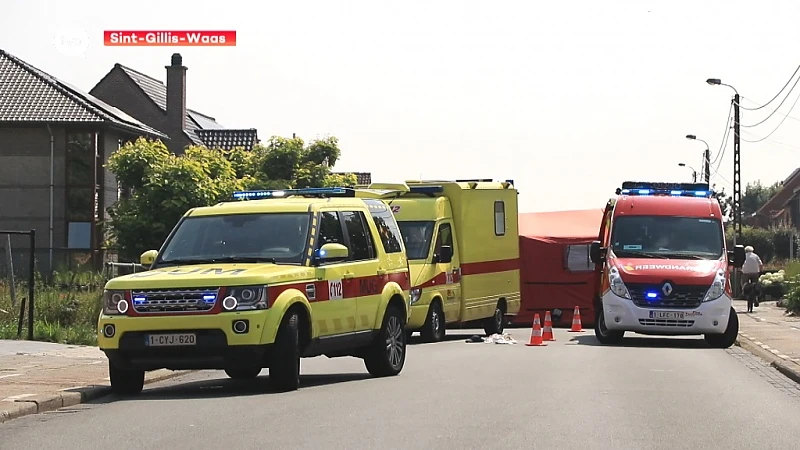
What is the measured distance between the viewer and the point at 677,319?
22219 mm

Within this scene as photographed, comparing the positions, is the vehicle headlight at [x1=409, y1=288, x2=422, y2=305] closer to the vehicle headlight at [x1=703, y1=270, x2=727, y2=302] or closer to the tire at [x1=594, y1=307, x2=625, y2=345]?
the tire at [x1=594, y1=307, x2=625, y2=345]

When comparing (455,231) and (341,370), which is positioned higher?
(455,231)

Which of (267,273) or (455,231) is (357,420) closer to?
(267,273)

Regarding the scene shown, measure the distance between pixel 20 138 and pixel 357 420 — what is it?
40505 millimetres

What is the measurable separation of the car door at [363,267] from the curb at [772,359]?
16.6 ft

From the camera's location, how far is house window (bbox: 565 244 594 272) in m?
33.0

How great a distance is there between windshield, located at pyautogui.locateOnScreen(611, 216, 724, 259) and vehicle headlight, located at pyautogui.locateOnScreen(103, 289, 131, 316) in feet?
39.1

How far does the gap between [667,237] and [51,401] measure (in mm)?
13391

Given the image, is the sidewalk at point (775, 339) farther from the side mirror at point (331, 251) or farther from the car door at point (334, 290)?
the side mirror at point (331, 251)

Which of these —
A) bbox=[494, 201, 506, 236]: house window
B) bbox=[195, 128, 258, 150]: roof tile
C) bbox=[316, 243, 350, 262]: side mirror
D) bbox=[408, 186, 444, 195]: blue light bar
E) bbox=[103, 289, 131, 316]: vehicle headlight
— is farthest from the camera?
bbox=[195, 128, 258, 150]: roof tile

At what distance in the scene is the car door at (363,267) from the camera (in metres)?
15.1

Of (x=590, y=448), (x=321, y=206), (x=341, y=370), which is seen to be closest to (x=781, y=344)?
(x=341, y=370)

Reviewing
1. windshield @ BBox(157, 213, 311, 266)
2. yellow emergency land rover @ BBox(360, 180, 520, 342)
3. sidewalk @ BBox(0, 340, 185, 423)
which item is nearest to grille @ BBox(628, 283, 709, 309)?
yellow emergency land rover @ BBox(360, 180, 520, 342)

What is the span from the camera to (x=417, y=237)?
24328 mm
